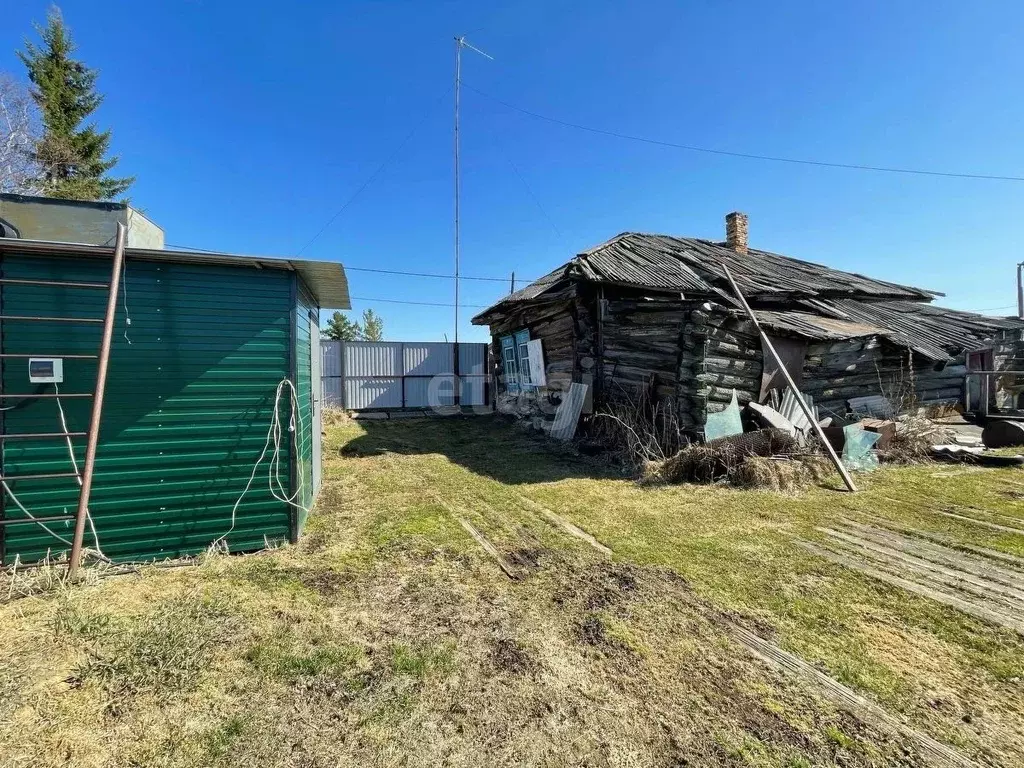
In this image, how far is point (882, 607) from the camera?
2992 mm

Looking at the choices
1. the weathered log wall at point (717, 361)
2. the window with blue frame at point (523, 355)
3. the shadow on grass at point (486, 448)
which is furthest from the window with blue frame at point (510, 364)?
the weathered log wall at point (717, 361)

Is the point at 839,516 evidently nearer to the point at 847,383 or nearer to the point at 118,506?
the point at 847,383

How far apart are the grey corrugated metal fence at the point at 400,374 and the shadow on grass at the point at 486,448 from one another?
149cm

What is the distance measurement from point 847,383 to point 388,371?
39.5 ft

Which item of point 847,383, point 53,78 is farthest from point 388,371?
point 53,78

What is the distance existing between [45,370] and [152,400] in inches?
27.3

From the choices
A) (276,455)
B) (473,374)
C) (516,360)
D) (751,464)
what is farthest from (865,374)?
(473,374)

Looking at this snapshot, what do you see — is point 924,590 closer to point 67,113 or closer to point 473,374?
point 473,374

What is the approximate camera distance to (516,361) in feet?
41.2

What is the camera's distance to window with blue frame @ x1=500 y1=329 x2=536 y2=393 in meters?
11.8

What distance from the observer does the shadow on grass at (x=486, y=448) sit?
7.16m

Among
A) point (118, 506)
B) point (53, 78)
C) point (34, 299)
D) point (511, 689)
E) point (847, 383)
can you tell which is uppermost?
point (53, 78)

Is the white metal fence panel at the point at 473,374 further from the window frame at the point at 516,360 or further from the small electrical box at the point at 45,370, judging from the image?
the small electrical box at the point at 45,370

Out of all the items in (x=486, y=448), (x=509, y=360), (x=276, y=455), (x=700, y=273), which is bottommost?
(x=486, y=448)
